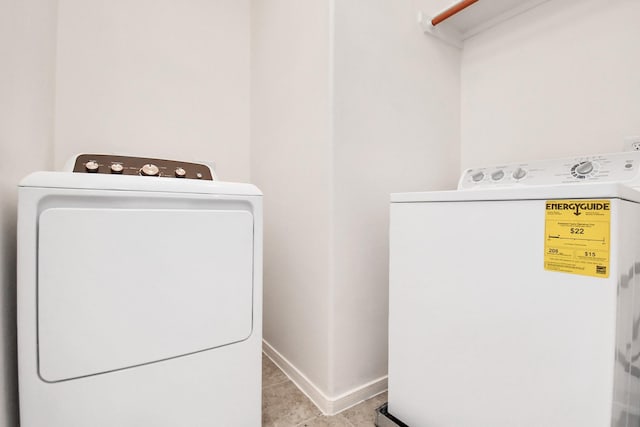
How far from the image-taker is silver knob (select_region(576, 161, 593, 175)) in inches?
39.3

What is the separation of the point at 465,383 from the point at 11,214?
4.52 feet

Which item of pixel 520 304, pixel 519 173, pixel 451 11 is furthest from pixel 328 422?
pixel 451 11

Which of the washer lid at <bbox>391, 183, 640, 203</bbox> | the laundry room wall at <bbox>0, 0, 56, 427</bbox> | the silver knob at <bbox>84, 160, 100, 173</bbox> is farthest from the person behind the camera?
the silver knob at <bbox>84, 160, 100, 173</bbox>

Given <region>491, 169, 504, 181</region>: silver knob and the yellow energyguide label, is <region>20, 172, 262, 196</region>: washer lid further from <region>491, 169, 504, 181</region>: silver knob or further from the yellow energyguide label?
<region>491, 169, 504, 181</region>: silver knob

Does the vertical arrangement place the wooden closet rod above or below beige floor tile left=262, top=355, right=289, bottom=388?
above

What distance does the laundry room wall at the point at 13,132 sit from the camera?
0.70 m

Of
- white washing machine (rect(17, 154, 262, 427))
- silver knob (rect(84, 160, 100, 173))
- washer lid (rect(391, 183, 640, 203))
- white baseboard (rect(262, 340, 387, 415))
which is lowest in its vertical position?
white baseboard (rect(262, 340, 387, 415))

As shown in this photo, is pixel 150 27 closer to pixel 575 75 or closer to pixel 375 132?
pixel 375 132

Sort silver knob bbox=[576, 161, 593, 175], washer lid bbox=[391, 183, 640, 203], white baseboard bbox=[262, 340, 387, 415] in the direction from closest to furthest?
washer lid bbox=[391, 183, 640, 203] < silver knob bbox=[576, 161, 593, 175] < white baseboard bbox=[262, 340, 387, 415]

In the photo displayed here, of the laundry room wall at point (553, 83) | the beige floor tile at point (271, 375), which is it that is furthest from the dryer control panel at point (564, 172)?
the beige floor tile at point (271, 375)

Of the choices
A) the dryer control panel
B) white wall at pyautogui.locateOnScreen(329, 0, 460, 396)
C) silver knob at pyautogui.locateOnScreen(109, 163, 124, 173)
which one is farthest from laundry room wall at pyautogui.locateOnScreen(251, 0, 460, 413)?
silver knob at pyautogui.locateOnScreen(109, 163, 124, 173)

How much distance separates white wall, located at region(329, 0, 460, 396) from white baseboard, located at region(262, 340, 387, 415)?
0.02 m

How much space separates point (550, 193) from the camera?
2.15ft

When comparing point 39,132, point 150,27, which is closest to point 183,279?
point 39,132
